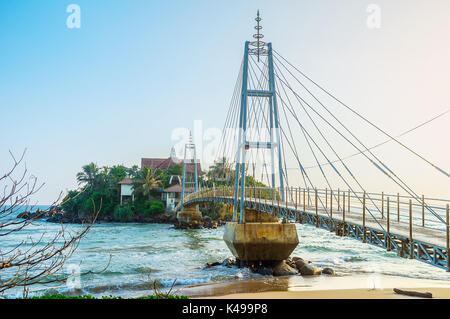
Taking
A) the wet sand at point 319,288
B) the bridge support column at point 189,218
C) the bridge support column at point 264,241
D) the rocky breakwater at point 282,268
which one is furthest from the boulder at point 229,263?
the bridge support column at point 189,218

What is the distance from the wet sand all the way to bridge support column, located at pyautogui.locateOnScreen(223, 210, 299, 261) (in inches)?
55.8

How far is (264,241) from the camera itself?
666 inches

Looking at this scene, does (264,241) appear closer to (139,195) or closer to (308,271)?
(308,271)

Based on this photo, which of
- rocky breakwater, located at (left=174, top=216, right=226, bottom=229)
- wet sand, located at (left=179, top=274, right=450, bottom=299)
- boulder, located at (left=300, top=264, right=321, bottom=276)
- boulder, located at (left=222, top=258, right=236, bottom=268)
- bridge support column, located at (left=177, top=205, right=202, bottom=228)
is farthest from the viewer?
bridge support column, located at (left=177, top=205, right=202, bottom=228)

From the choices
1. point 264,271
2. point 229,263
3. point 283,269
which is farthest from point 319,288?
point 229,263

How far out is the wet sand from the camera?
11.9 meters

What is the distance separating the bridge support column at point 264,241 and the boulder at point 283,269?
266mm

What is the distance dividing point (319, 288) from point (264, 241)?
13.1 feet

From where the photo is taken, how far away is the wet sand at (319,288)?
11930 millimetres

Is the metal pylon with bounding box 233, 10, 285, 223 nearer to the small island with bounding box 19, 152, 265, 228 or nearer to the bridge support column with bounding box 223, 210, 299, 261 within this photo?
the bridge support column with bounding box 223, 210, 299, 261

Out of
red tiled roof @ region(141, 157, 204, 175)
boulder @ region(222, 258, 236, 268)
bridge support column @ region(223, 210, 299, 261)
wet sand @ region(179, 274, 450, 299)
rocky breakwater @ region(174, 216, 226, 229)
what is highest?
red tiled roof @ region(141, 157, 204, 175)

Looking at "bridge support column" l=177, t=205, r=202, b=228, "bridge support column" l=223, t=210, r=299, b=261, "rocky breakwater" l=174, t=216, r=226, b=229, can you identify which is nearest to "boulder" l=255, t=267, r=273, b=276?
"bridge support column" l=223, t=210, r=299, b=261

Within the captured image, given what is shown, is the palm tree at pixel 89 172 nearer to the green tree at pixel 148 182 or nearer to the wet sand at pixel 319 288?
the green tree at pixel 148 182
